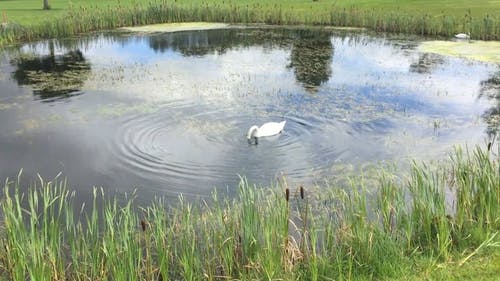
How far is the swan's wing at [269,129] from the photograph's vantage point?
33.3 ft

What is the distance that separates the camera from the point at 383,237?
18.3 ft

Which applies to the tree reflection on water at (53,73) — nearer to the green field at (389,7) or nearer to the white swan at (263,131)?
the white swan at (263,131)

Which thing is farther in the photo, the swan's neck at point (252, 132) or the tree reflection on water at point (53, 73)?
the tree reflection on water at point (53, 73)

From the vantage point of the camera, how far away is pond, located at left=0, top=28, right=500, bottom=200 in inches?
360

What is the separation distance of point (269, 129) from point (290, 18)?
18422 mm

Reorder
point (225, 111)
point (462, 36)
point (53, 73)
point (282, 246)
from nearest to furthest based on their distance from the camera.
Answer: point (282, 246) < point (225, 111) < point (53, 73) < point (462, 36)

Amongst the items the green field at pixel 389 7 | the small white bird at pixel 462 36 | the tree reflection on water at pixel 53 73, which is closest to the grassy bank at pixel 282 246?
the tree reflection on water at pixel 53 73

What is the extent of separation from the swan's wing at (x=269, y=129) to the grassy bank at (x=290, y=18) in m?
14.9

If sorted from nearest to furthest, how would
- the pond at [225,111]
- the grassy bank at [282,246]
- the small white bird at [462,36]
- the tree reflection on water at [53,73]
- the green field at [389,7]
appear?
the grassy bank at [282,246] → the pond at [225,111] → the tree reflection on water at [53,73] → the small white bird at [462,36] → the green field at [389,7]

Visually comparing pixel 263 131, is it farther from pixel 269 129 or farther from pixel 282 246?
pixel 282 246

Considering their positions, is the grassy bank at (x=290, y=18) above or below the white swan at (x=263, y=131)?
above

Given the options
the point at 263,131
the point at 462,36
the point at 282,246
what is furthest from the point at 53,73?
the point at 462,36

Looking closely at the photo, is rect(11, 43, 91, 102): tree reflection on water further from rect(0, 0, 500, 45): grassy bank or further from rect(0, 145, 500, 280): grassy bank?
rect(0, 145, 500, 280): grassy bank

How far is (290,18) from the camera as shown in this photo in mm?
27578
